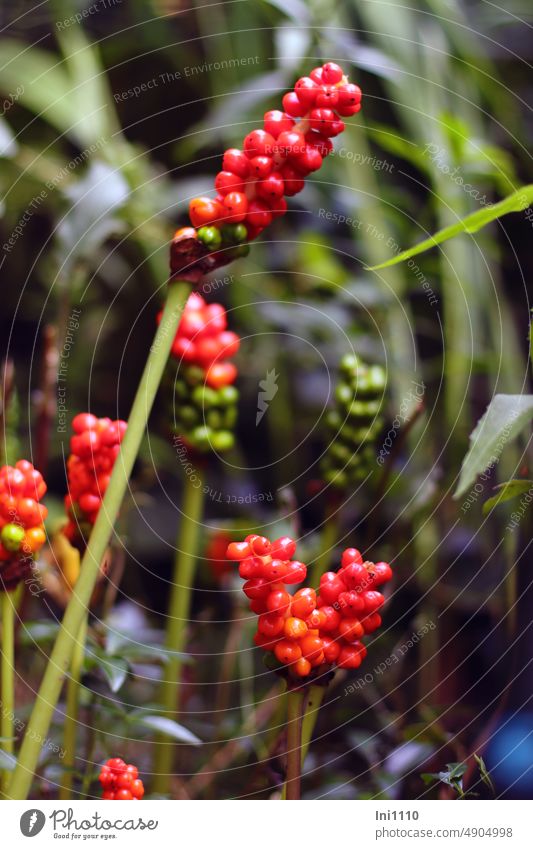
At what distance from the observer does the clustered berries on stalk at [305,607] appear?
0.23m

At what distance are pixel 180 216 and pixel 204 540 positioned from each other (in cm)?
24

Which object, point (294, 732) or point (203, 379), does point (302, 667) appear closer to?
point (294, 732)

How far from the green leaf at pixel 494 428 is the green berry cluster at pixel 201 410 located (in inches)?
4.9

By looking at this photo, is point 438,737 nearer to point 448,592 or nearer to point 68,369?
point 448,592

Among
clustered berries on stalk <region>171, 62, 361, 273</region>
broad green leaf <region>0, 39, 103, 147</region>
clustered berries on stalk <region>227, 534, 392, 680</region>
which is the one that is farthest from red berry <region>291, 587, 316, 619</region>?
broad green leaf <region>0, 39, 103, 147</region>

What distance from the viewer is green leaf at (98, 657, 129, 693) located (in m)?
0.29

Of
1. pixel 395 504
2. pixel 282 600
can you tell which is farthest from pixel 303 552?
pixel 282 600

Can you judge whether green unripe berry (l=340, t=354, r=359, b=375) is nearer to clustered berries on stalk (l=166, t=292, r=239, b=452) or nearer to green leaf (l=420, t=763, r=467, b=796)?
clustered berries on stalk (l=166, t=292, r=239, b=452)

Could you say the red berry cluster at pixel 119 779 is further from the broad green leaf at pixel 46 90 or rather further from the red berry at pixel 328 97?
the broad green leaf at pixel 46 90

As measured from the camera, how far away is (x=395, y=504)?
0.52m

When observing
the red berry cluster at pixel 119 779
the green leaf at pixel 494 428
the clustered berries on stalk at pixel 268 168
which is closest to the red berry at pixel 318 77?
the clustered berries on stalk at pixel 268 168

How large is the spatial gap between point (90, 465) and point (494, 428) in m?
0.13

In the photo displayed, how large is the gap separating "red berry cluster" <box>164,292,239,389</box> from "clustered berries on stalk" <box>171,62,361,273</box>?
0.09 meters

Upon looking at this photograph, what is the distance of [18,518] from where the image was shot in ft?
0.84
